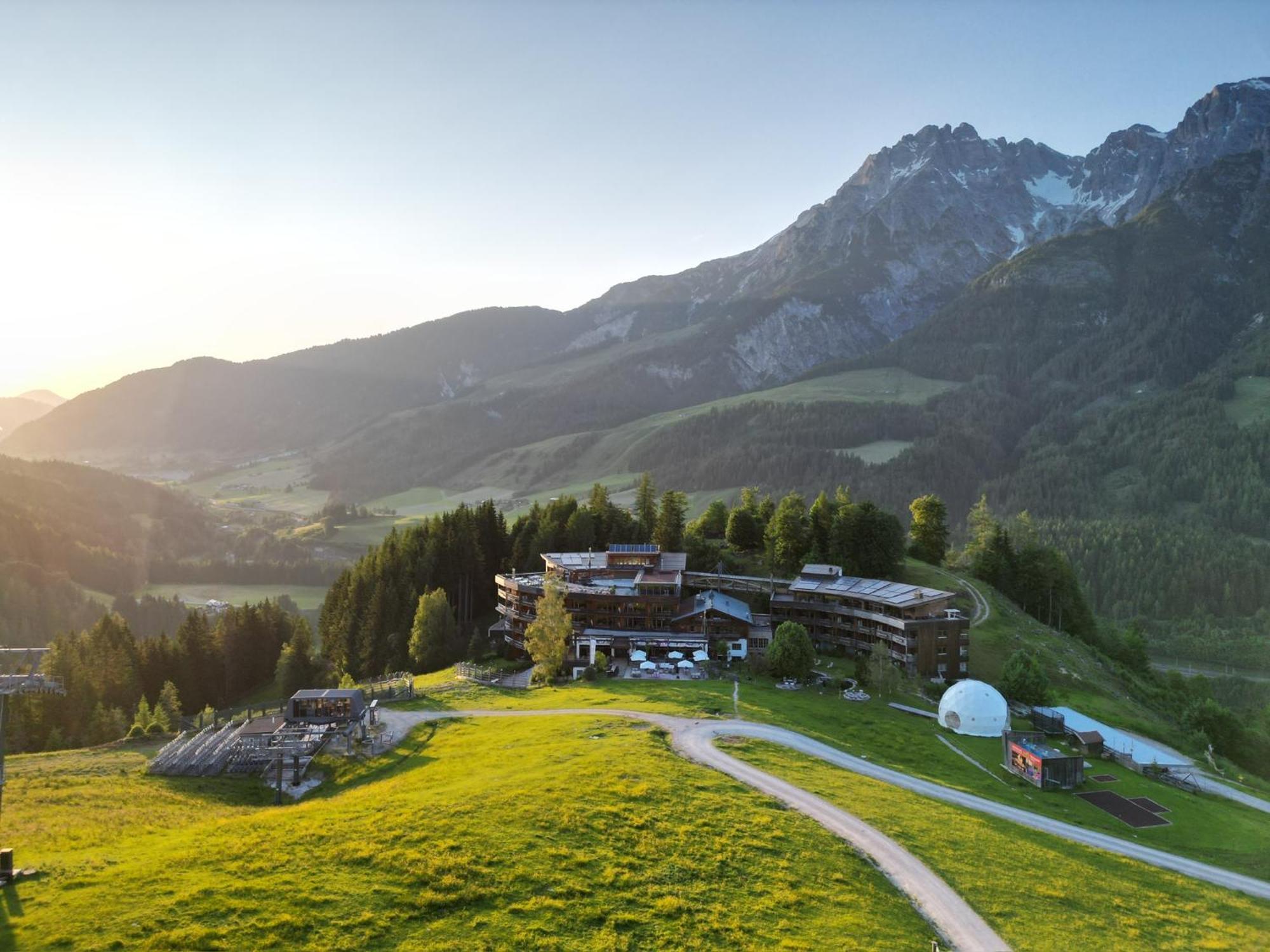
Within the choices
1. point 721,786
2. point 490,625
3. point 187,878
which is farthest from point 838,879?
point 490,625

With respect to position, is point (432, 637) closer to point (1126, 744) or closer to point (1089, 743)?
point (1089, 743)

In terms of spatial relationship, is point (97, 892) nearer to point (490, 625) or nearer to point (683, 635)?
point (683, 635)

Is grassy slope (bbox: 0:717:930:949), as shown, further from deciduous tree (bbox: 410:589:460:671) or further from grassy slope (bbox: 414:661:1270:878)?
deciduous tree (bbox: 410:589:460:671)

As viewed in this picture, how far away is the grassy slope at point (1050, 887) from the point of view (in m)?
35.6

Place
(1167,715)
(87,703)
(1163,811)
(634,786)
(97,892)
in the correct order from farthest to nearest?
(1167,715) < (87,703) < (1163,811) < (634,786) < (97,892)

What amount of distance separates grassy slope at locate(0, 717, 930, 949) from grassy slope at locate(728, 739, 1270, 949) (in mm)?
5416

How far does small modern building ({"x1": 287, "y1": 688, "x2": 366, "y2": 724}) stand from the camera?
62406 mm

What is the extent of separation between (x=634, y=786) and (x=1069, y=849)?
27878mm

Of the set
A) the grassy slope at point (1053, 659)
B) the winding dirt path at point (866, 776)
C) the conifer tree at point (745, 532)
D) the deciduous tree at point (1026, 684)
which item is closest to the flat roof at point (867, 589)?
the grassy slope at point (1053, 659)

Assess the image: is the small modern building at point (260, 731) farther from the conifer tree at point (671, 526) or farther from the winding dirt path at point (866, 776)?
the conifer tree at point (671, 526)

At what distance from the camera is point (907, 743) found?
228 feet

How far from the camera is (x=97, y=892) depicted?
28.9 metres

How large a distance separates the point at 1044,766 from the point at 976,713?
14.7 metres

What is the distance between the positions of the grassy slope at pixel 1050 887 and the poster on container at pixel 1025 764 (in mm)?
18925
